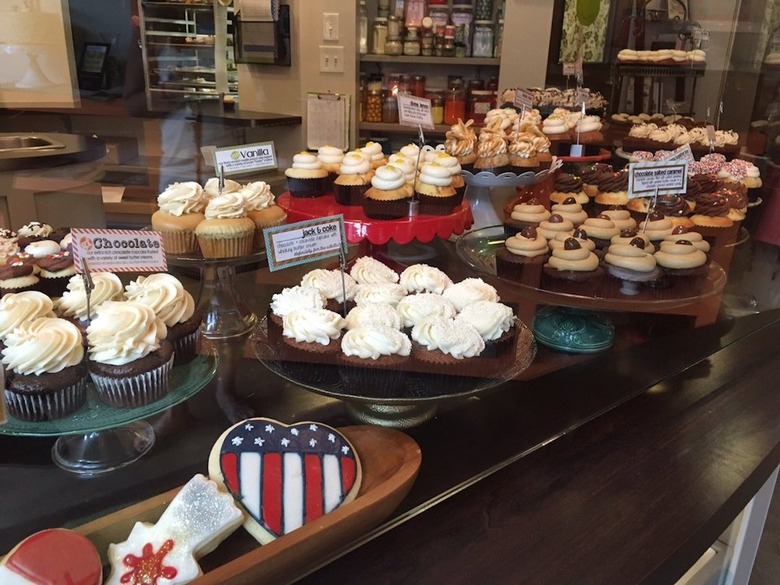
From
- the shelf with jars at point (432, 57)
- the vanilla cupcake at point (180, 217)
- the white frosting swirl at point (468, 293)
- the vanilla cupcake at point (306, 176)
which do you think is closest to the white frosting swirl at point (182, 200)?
the vanilla cupcake at point (180, 217)

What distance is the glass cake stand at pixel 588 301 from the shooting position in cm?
156

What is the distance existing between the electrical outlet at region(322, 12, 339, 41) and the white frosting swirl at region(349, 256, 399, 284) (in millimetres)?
3460

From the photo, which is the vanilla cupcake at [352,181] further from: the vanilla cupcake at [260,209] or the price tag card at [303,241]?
the price tag card at [303,241]

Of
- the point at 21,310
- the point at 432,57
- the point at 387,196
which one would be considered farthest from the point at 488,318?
the point at 432,57

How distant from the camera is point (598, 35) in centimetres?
420

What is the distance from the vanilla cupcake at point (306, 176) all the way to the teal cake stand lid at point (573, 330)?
82 cm

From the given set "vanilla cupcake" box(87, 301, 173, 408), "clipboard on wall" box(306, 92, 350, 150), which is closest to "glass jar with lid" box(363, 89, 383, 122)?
"clipboard on wall" box(306, 92, 350, 150)

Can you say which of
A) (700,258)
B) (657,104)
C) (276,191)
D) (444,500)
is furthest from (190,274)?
(657,104)

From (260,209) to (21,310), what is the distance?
778 millimetres

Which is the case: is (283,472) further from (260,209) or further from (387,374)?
(260,209)

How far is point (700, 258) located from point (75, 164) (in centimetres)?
237

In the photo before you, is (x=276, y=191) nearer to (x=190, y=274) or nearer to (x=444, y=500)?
(x=190, y=274)

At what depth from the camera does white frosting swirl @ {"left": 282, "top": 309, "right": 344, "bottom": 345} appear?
4.08 feet

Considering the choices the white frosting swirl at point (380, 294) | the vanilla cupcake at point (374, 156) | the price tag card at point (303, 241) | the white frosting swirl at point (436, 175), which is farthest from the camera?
the vanilla cupcake at point (374, 156)
